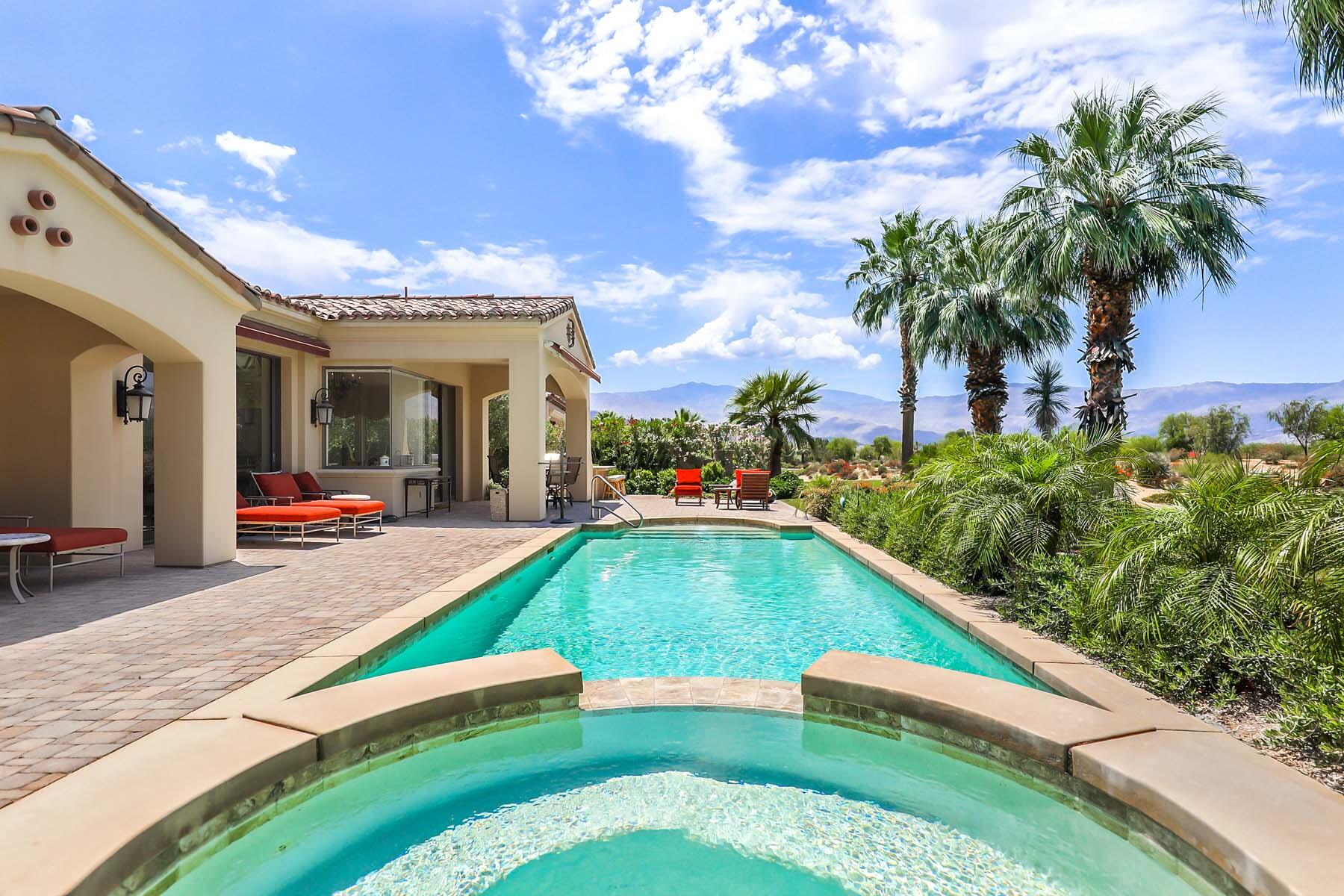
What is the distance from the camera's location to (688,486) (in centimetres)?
1759

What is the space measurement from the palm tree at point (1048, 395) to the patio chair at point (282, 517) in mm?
32729

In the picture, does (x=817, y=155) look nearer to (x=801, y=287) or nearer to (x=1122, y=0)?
(x=1122, y=0)

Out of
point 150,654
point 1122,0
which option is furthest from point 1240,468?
point 150,654

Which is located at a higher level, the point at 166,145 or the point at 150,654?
the point at 166,145

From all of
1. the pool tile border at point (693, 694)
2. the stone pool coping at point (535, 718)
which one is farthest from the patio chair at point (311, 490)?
the pool tile border at point (693, 694)

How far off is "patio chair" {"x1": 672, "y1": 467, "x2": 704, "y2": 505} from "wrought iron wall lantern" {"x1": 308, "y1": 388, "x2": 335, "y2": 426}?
26.9 ft

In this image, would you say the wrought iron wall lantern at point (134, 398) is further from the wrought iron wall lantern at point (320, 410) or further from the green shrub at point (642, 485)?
the green shrub at point (642, 485)

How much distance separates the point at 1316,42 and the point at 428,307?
43.2 ft

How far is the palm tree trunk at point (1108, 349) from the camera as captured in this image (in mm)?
11445

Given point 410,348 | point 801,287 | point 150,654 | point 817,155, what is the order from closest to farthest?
point 150,654
point 410,348
point 817,155
point 801,287

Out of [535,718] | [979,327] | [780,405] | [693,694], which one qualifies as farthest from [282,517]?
[979,327]

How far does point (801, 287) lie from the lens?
3120cm

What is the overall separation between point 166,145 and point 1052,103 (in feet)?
47.8

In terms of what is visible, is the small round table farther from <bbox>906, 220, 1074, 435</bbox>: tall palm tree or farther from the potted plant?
<bbox>906, 220, 1074, 435</bbox>: tall palm tree
